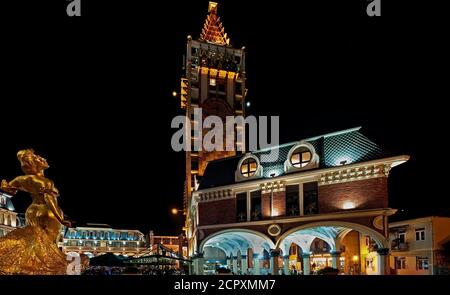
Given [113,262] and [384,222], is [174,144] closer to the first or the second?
[113,262]

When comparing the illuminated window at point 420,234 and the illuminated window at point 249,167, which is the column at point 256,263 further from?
the illuminated window at point 420,234

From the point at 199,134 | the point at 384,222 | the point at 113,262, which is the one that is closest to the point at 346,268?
the point at 384,222

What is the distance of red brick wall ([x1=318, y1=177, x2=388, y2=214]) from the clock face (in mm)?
36400

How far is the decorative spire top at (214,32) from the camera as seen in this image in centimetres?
6481

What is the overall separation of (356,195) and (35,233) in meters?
18.0

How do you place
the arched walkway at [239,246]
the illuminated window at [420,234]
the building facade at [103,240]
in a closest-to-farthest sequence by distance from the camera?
the illuminated window at [420,234] → the arched walkway at [239,246] → the building facade at [103,240]

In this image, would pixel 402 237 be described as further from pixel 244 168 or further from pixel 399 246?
pixel 244 168

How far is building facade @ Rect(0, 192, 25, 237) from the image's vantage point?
56372mm

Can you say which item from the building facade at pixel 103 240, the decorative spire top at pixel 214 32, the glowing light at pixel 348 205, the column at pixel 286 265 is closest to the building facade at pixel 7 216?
the building facade at pixel 103 240

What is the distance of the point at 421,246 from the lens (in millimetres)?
27156

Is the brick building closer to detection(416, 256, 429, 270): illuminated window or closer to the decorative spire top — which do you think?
detection(416, 256, 429, 270): illuminated window

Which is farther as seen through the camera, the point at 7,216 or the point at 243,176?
the point at 7,216

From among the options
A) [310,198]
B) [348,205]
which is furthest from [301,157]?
[348,205]

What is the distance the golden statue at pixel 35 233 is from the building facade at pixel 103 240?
240ft
